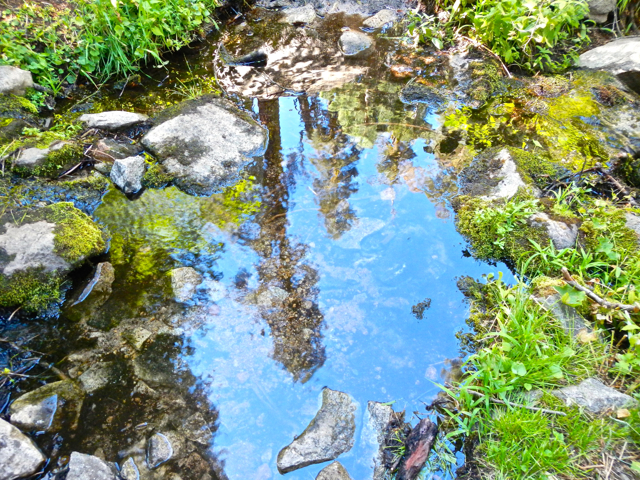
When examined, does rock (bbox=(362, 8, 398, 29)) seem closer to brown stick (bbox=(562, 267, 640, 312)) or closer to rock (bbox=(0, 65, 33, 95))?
rock (bbox=(0, 65, 33, 95))

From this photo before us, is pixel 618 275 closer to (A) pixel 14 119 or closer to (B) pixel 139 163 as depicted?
(B) pixel 139 163

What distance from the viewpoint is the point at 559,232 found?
9.82 feet

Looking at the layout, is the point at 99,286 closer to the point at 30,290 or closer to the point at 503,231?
the point at 30,290

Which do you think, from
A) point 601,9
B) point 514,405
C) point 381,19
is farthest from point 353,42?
point 514,405

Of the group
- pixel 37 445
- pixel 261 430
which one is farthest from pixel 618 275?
pixel 37 445

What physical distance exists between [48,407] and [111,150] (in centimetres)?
255

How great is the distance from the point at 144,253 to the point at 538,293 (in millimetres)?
3028

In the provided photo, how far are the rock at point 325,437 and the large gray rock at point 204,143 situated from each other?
7.64 feet

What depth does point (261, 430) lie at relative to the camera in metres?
2.38

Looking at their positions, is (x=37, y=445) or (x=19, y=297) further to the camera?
(x=19, y=297)

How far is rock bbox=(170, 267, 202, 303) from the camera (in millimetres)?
2993

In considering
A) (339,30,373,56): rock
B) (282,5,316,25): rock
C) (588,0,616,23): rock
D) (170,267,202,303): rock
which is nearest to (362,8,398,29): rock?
(339,30,373,56): rock

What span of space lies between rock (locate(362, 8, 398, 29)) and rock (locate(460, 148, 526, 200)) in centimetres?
362

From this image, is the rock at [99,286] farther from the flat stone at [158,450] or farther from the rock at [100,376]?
the flat stone at [158,450]
